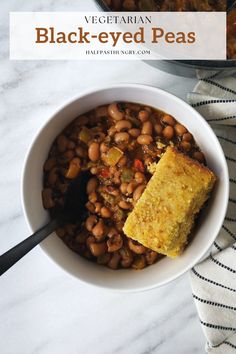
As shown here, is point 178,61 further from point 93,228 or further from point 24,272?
point 24,272

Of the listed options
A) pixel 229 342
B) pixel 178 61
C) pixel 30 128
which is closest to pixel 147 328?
pixel 229 342

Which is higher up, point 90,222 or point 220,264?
point 90,222

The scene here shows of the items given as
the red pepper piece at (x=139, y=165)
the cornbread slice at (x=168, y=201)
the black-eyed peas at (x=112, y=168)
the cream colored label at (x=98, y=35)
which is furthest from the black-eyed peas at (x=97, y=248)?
the cream colored label at (x=98, y=35)

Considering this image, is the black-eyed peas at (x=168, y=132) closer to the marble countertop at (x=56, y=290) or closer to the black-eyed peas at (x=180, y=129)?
the black-eyed peas at (x=180, y=129)

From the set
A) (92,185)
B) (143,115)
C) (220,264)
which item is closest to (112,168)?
(92,185)

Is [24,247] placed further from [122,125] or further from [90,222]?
[122,125]

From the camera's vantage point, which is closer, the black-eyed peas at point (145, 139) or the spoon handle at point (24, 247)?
the spoon handle at point (24, 247)

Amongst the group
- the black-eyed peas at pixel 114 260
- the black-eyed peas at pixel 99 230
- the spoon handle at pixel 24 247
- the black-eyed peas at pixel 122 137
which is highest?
the black-eyed peas at pixel 122 137
